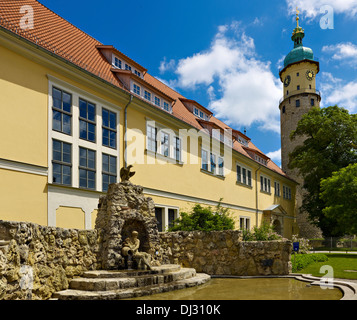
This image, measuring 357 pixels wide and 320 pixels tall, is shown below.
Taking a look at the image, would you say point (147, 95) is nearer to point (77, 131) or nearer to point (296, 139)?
point (77, 131)

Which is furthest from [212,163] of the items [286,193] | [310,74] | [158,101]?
[310,74]

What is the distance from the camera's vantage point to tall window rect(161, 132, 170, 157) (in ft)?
83.1

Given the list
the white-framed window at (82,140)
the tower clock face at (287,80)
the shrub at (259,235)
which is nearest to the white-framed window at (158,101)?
the white-framed window at (82,140)

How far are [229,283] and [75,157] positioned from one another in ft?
31.1

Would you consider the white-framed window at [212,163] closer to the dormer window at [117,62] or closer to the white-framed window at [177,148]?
the white-framed window at [177,148]

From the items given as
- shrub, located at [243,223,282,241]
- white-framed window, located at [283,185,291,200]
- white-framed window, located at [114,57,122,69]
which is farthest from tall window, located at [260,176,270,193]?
white-framed window, located at [114,57,122,69]

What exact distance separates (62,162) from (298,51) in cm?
4996

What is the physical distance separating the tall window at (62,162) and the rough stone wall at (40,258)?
18.7 ft

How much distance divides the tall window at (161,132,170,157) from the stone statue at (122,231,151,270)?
1190cm

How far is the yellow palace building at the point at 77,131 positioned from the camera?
1572 centimetres

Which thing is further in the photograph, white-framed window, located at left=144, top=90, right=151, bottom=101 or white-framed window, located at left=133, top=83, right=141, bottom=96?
white-framed window, located at left=144, top=90, right=151, bottom=101

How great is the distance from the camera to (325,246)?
4209 centimetres

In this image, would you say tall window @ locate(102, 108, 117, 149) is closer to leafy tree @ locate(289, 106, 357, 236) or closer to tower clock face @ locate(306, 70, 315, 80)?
leafy tree @ locate(289, 106, 357, 236)

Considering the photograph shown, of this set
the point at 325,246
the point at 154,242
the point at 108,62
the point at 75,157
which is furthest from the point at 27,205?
the point at 325,246
